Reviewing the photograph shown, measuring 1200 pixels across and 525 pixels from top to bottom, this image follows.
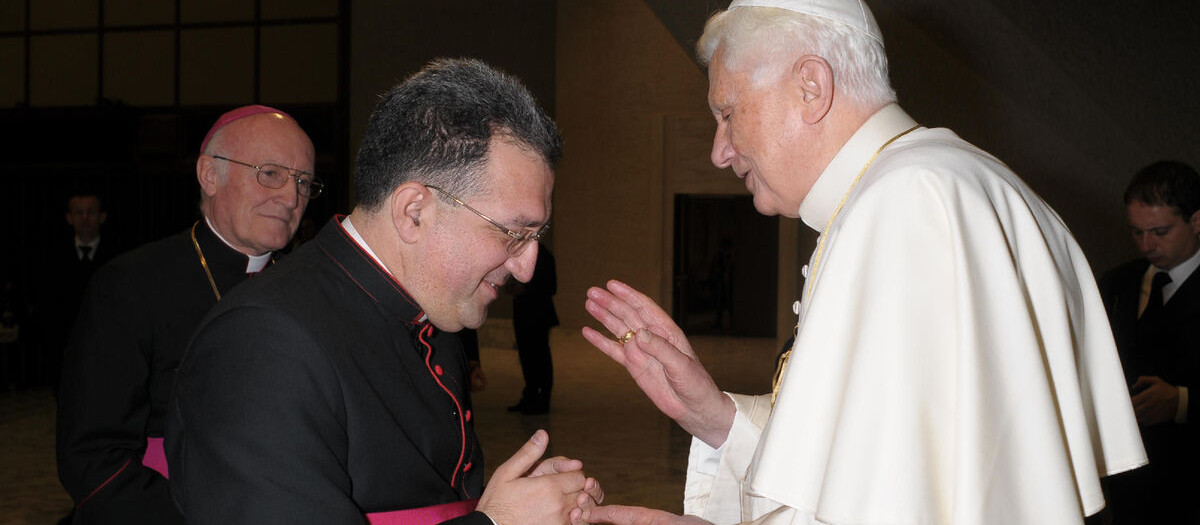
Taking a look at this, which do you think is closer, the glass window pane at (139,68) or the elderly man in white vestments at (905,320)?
the elderly man in white vestments at (905,320)

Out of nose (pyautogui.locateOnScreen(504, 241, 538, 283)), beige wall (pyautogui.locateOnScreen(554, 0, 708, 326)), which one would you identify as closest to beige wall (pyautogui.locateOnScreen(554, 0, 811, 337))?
beige wall (pyautogui.locateOnScreen(554, 0, 708, 326))

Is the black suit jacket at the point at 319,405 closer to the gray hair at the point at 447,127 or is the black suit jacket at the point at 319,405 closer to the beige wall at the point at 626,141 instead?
the gray hair at the point at 447,127

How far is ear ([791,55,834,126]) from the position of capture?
6.02ft

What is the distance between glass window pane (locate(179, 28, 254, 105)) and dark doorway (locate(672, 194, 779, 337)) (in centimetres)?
670

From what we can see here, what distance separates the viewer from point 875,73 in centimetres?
188

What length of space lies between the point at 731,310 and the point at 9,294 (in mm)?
9972

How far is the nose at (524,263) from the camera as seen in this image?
194cm

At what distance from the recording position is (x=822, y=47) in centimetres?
186

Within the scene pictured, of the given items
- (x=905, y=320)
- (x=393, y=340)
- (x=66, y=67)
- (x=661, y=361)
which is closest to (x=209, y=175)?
(x=393, y=340)

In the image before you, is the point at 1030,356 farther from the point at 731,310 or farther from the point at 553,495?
the point at 731,310

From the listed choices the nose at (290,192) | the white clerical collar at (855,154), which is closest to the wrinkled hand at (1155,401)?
the white clerical collar at (855,154)

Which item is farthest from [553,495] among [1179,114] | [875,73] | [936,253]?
[1179,114]

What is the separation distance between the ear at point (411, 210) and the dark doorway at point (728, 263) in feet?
45.4

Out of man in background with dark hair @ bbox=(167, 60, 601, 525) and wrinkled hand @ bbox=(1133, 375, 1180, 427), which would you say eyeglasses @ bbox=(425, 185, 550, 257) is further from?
wrinkled hand @ bbox=(1133, 375, 1180, 427)
